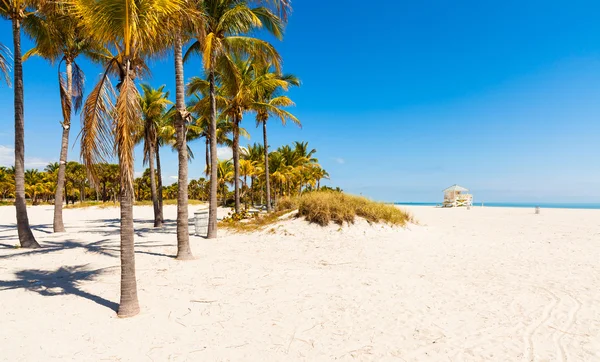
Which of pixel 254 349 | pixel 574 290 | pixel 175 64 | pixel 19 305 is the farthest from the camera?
pixel 175 64

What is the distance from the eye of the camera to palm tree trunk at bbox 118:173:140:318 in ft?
15.0

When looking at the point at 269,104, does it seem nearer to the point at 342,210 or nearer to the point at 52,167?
the point at 342,210

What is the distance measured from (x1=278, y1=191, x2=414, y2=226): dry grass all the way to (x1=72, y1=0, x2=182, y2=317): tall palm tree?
9.42 m

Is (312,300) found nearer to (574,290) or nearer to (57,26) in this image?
(574,290)

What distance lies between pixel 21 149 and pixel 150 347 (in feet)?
33.6

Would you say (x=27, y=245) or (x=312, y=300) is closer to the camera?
(x=312, y=300)

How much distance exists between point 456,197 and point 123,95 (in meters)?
46.2

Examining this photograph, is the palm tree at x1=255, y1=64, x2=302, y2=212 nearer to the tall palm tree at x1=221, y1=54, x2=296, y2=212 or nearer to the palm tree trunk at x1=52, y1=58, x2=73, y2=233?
the tall palm tree at x1=221, y1=54, x2=296, y2=212

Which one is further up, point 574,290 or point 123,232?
point 123,232

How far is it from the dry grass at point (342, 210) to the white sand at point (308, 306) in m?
3.88

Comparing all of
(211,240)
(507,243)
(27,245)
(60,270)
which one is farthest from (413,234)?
(27,245)

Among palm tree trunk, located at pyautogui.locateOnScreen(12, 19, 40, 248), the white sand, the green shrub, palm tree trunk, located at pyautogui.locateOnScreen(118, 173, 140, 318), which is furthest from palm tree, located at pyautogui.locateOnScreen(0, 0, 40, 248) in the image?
the green shrub

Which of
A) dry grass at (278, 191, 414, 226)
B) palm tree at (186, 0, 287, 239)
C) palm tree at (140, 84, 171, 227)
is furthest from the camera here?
palm tree at (140, 84, 171, 227)

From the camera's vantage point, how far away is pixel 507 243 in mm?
10930
